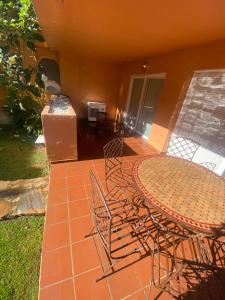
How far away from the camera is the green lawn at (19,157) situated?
2.83 meters

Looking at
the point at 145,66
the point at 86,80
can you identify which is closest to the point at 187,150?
the point at 145,66

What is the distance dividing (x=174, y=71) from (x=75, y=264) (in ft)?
12.6

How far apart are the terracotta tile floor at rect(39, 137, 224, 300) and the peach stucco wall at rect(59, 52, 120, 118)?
4.66 m

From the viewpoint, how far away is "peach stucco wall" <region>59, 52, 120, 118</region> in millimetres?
5453

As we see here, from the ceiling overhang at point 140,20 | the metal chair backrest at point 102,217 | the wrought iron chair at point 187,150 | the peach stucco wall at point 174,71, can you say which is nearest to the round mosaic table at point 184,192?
the metal chair backrest at point 102,217

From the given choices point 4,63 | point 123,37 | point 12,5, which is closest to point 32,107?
point 4,63

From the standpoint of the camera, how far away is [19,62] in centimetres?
392

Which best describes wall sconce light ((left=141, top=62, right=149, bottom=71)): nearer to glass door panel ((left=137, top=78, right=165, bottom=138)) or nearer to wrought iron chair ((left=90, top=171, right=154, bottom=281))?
glass door panel ((left=137, top=78, right=165, bottom=138))

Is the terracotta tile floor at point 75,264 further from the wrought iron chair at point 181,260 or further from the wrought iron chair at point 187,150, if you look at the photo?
the wrought iron chair at point 187,150

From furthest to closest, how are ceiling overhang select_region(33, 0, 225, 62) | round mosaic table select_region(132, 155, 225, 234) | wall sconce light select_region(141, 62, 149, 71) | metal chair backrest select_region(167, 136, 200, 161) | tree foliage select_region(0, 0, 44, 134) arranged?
wall sconce light select_region(141, 62, 149, 71), tree foliage select_region(0, 0, 44, 134), metal chair backrest select_region(167, 136, 200, 161), ceiling overhang select_region(33, 0, 225, 62), round mosaic table select_region(132, 155, 225, 234)

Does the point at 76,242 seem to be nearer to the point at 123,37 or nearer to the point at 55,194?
the point at 55,194

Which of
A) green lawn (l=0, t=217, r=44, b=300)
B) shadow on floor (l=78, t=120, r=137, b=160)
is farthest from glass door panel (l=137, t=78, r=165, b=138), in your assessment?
green lawn (l=0, t=217, r=44, b=300)

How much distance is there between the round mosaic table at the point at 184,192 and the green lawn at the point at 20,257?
1261mm

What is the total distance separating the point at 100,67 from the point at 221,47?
14.6ft
